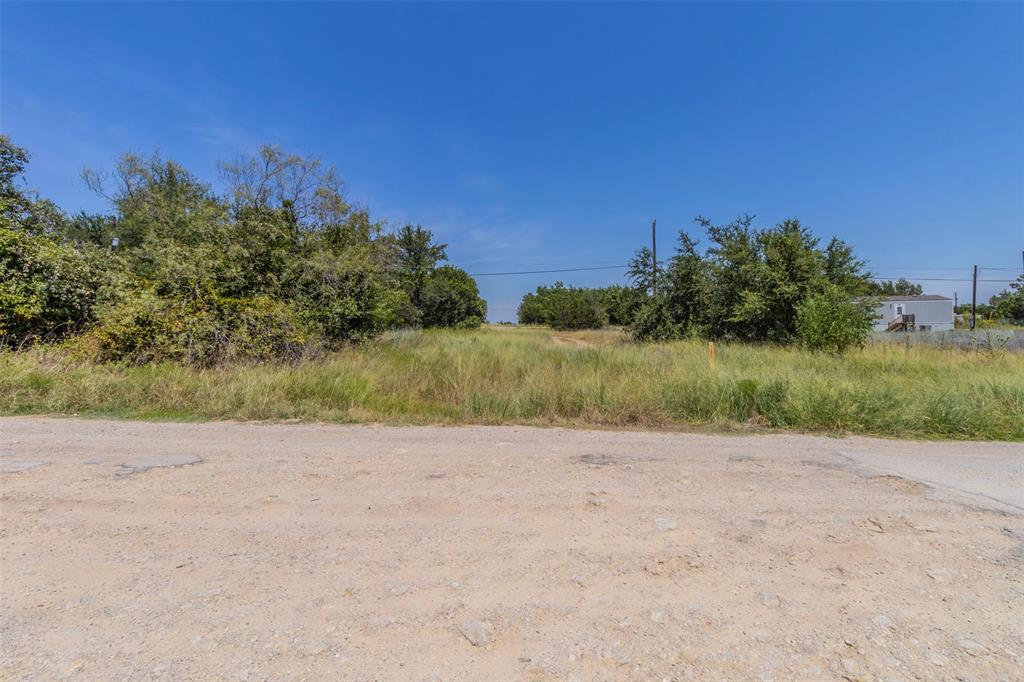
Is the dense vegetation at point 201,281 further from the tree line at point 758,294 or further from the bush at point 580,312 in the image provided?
the bush at point 580,312

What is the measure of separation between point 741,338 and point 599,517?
20415mm

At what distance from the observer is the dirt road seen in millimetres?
1994

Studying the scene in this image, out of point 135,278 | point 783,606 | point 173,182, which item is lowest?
point 783,606

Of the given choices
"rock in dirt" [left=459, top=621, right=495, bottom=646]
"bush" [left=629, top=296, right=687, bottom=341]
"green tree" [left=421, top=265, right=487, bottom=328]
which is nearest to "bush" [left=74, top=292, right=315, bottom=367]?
"rock in dirt" [left=459, top=621, right=495, bottom=646]

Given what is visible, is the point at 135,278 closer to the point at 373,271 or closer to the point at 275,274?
the point at 275,274

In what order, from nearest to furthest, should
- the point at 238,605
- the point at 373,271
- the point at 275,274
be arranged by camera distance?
the point at 238,605, the point at 275,274, the point at 373,271

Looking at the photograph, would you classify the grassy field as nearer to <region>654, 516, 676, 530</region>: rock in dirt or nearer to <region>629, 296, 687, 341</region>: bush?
<region>654, 516, 676, 530</region>: rock in dirt

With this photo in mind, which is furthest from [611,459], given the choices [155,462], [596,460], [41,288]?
[41,288]

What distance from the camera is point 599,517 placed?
3434 millimetres

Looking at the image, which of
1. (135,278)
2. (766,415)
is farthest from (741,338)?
(135,278)

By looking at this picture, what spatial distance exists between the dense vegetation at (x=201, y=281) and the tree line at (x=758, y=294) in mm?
15342

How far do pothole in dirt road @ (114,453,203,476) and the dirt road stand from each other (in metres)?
0.03

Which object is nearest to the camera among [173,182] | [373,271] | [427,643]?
[427,643]

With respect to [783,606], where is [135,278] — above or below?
above
